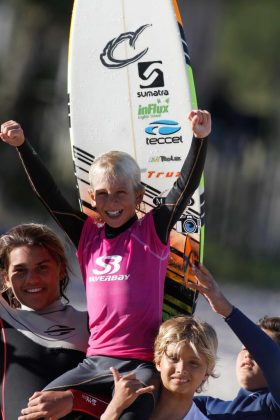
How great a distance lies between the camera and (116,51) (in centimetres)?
404

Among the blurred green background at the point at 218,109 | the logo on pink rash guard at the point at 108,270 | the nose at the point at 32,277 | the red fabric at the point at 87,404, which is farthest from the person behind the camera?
the blurred green background at the point at 218,109

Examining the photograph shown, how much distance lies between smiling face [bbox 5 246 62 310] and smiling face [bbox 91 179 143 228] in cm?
36

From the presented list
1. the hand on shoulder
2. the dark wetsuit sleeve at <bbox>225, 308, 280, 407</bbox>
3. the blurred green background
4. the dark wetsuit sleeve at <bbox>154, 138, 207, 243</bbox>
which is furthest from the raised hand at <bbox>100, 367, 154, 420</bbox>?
the blurred green background

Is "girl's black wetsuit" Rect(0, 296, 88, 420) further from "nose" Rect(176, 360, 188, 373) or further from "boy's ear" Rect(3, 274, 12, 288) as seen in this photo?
"nose" Rect(176, 360, 188, 373)

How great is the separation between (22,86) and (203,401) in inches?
332

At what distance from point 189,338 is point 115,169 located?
24.2 inches

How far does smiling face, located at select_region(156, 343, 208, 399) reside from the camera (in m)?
3.11

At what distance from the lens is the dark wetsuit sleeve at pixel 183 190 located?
10.7 feet

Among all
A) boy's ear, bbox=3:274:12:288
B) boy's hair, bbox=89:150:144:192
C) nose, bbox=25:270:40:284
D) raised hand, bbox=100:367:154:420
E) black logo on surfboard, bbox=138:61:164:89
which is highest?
black logo on surfboard, bbox=138:61:164:89

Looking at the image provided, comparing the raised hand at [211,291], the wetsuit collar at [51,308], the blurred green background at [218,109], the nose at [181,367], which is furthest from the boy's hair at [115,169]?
the blurred green background at [218,109]

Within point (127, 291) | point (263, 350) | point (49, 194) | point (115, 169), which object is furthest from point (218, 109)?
point (263, 350)

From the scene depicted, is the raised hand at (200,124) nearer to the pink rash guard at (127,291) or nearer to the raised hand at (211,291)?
the pink rash guard at (127,291)

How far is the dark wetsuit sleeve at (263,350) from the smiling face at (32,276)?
2.46 feet

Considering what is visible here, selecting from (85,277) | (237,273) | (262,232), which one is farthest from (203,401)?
(262,232)
